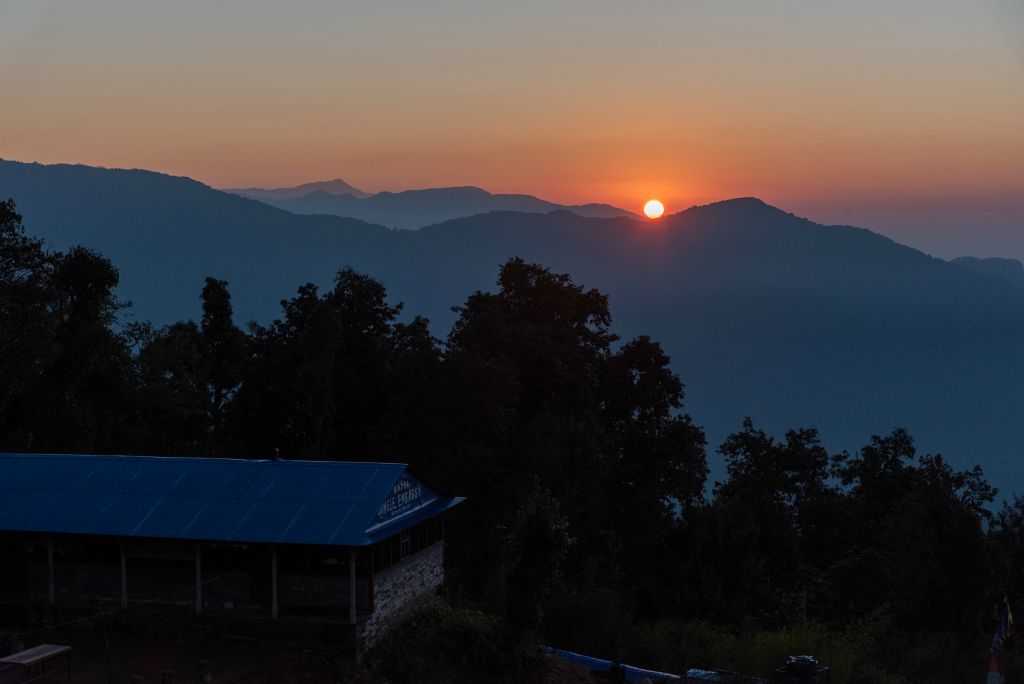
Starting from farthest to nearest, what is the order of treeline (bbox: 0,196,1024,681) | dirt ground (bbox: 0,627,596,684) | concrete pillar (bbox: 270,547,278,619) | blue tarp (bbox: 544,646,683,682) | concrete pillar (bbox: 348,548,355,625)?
1. treeline (bbox: 0,196,1024,681)
2. blue tarp (bbox: 544,646,683,682)
3. concrete pillar (bbox: 270,547,278,619)
4. concrete pillar (bbox: 348,548,355,625)
5. dirt ground (bbox: 0,627,596,684)

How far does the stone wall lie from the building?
2.1 inches

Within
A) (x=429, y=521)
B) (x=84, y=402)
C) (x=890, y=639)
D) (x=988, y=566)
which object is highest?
(x=84, y=402)

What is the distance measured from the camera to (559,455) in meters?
36.8

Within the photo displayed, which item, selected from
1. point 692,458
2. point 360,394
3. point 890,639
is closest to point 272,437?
point 360,394

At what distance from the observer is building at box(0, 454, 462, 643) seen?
73.7 ft

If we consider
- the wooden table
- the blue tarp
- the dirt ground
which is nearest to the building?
the dirt ground

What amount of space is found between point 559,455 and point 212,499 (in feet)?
52.6

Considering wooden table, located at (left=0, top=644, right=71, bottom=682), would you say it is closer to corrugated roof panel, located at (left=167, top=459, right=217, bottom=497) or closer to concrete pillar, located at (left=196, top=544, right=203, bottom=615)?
concrete pillar, located at (left=196, top=544, right=203, bottom=615)

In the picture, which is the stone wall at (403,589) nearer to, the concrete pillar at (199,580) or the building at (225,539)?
the building at (225,539)

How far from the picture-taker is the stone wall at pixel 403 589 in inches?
896

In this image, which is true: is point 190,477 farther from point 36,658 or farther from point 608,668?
point 608,668

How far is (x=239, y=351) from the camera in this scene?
163 ft

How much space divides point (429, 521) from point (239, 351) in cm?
2681

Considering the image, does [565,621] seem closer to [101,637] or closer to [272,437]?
[101,637]
